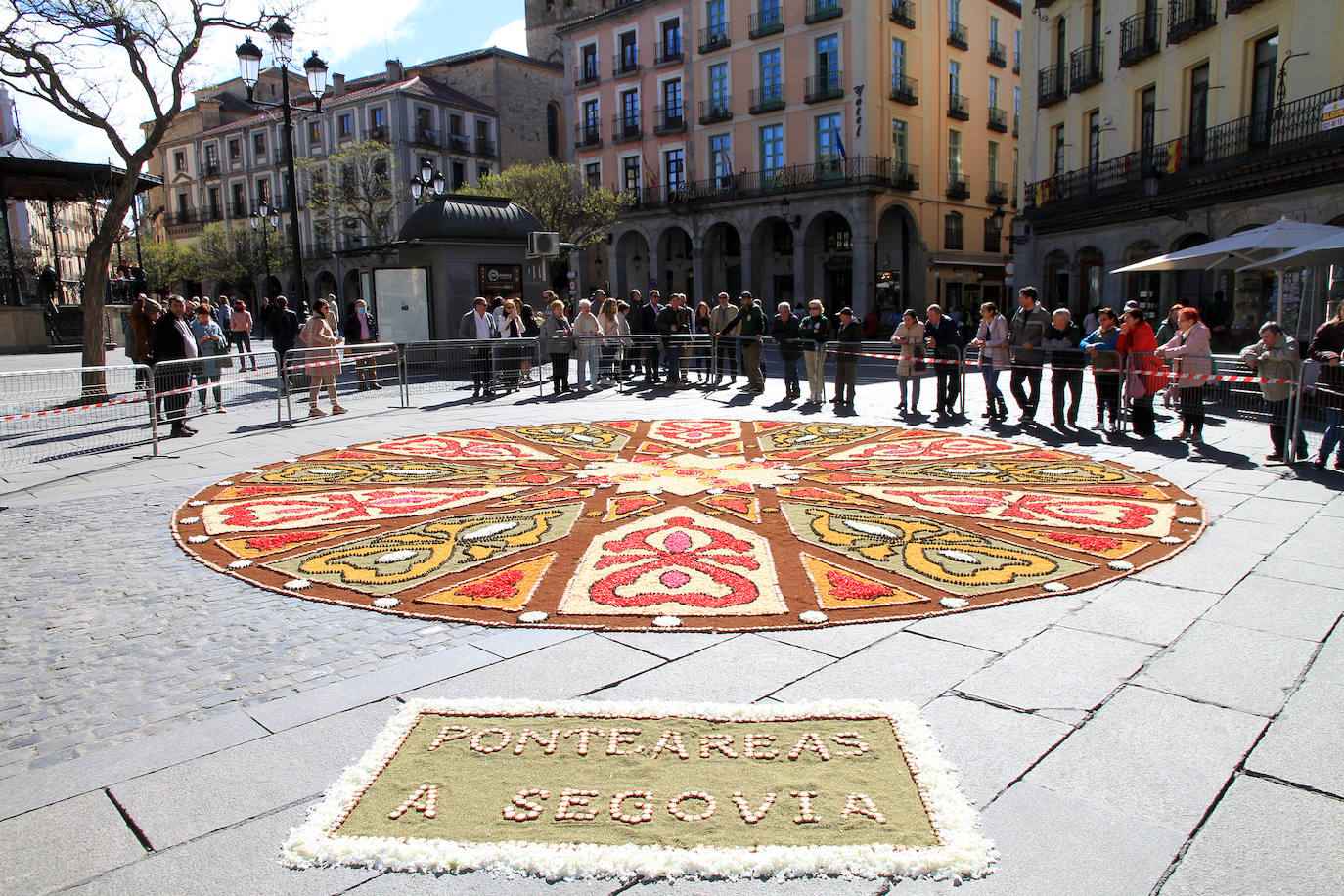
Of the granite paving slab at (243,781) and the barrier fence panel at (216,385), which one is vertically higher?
the barrier fence panel at (216,385)

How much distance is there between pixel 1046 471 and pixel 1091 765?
598 cm

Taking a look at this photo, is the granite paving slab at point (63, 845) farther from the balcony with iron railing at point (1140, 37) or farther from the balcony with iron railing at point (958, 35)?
the balcony with iron railing at point (958, 35)

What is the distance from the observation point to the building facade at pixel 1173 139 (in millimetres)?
18125

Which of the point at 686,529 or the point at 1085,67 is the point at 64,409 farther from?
the point at 1085,67

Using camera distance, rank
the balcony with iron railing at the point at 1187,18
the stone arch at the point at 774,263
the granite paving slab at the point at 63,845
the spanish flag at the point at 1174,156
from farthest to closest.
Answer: the stone arch at the point at 774,263
the spanish flag at the point at 1174,156
the balcony with iron railing at the point at 1187,18
the granite paving slab at the point at 63,845

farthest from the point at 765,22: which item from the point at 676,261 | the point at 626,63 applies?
the point at 676,261

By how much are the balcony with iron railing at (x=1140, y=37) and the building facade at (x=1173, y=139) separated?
0.12ft

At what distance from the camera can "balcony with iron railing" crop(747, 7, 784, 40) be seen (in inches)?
1457

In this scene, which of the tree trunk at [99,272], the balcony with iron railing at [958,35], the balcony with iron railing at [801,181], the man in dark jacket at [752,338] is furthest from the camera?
the balcony with iron railing at [958,35]

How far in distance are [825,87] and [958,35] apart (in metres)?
8.51

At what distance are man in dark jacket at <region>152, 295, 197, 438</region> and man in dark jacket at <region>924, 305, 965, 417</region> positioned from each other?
1016 centimetres

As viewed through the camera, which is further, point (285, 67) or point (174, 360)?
point (285, 67)

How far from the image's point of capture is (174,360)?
11602 millimetres

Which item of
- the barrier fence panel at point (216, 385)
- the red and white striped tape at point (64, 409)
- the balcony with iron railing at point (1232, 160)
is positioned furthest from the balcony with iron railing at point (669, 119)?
the red and white striped tape at point (64, 409)
